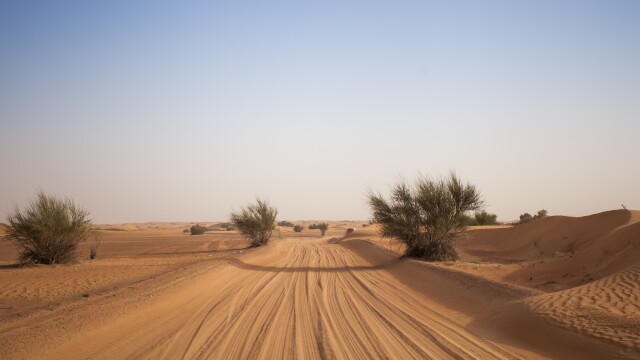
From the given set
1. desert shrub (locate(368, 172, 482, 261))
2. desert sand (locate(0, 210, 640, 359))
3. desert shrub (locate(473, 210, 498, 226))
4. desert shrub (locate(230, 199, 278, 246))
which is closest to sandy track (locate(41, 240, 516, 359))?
desert sand (locate(0, 210, 640, 359))

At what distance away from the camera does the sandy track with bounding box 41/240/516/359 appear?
25.5ft

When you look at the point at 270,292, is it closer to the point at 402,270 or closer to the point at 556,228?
the point at 402,270

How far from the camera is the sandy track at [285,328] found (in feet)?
25.5

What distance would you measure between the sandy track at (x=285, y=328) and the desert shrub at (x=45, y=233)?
14283mm

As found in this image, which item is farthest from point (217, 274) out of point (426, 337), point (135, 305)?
point (426, 337)

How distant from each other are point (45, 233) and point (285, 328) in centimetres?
2114

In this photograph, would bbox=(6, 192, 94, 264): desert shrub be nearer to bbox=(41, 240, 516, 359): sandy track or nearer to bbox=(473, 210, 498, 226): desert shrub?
bbox=(41, 240, 516, 359): sandy track

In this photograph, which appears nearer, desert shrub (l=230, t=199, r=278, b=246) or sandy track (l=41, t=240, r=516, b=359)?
sandy track (l=41, t=240, r=516, b=359)

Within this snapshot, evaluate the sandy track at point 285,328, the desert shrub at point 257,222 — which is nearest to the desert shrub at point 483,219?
the desert shrub at point 257,222

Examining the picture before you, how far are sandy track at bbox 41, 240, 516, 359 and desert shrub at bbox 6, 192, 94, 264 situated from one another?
46.9 ft

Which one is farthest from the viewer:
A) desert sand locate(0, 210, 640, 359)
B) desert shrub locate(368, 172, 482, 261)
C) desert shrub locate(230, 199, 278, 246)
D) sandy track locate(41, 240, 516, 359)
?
desert shrub locate(230, 199, 278, 246)

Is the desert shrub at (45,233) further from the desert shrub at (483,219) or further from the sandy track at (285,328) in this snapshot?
the desert shrub at (483,219)

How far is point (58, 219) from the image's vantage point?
2592 centimetres

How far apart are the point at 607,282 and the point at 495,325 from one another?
14.4 ft
